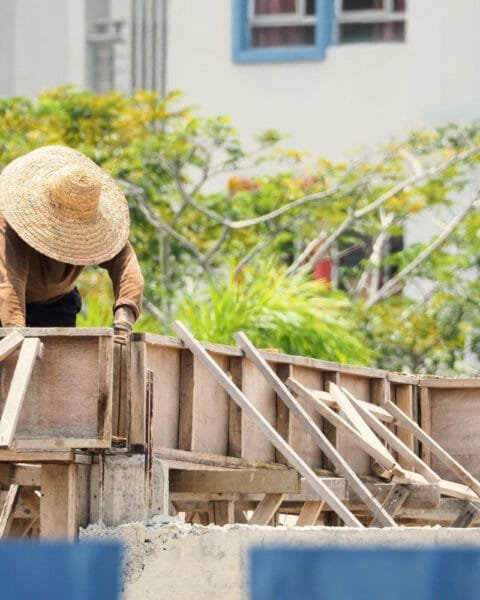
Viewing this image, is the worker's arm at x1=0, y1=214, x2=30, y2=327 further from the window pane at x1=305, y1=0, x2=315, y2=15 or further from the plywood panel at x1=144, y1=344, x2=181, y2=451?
the window pane at x1=305, y1=0, x2=315, y2=15

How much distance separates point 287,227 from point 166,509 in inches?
515

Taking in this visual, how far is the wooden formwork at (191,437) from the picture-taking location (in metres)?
13.4

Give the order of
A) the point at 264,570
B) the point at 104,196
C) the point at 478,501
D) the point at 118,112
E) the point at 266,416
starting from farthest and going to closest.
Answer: the point at 118,112 < the point at 478,501 < the point at 266,416 < the point at 104,196 < the point at 264,570

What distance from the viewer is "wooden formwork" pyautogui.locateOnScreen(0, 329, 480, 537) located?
13.4m

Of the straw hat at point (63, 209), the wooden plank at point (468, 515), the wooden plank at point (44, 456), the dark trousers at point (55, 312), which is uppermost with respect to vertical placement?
the straw hat at point (63, 209)

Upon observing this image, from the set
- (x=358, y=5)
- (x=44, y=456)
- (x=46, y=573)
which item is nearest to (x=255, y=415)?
(x=44, y=456)

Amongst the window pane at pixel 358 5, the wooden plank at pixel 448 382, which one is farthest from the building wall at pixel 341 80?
the wooden plank at pixel 448 382

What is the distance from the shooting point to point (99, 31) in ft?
109

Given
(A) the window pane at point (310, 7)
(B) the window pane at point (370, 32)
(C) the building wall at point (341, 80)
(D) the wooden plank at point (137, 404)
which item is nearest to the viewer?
(D) the wooden plank at point (137, 404)

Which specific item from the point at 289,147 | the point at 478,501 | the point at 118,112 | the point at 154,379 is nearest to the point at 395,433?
the point at 478,501

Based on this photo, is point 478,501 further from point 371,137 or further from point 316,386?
point 371,137

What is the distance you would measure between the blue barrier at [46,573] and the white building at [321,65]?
1873cm

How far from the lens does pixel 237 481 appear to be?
14641 mm

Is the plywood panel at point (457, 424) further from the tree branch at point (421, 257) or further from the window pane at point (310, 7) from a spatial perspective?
the window pane at point (310, 7)
